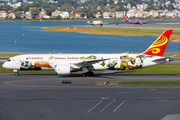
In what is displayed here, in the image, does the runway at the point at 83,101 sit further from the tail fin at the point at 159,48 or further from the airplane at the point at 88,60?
the tail fin at the point at 159,48

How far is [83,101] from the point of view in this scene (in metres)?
30.5

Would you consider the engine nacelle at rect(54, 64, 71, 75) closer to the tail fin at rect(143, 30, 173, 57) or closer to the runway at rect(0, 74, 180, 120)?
the runway at rect(0, 74, 180, 120)

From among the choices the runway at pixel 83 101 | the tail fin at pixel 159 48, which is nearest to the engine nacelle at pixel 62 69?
the runway at pixel 83 101

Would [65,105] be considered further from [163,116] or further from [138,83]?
[138,83]

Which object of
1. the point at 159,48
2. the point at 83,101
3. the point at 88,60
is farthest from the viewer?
the point at 159,48

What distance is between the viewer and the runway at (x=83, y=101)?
2589 centimetres

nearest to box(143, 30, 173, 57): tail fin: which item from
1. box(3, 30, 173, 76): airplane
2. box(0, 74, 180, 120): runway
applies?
box(3, 30, 173, 76): airplane

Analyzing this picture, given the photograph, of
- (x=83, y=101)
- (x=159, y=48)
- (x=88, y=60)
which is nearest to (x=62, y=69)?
(x=88, y=60)

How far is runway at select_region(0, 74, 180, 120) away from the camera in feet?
84.9

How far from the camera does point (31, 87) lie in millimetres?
37812

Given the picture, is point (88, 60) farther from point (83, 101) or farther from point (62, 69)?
point (83, 101)

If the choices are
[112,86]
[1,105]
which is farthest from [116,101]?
[1,105]

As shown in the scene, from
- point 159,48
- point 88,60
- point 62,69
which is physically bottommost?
point 62,69

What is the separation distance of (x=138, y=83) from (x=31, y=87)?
1538 cm
